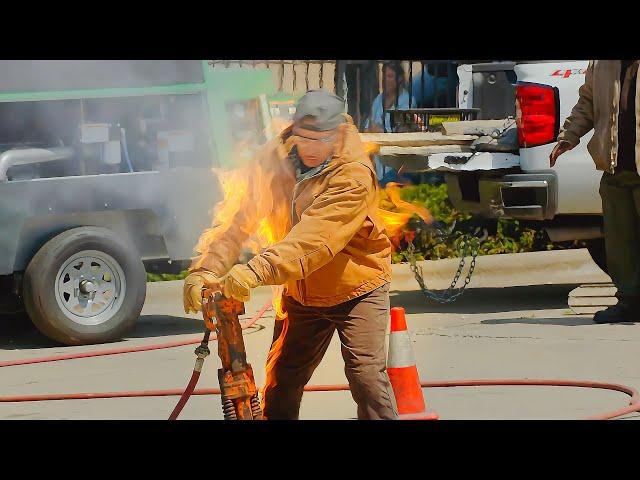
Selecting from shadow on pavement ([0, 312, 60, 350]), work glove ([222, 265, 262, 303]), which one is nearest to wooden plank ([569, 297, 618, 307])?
shadow on pavement ([0, 312, 60, 350])

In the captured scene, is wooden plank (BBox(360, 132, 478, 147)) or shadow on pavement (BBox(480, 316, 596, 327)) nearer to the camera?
shadow on pavement (BBox(480, 316, 596, 327))

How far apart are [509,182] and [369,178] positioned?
4265 mm

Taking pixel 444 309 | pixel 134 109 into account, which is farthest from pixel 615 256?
pixel 134 109

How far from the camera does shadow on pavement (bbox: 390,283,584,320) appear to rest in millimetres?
10172

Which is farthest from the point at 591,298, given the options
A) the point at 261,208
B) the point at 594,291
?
the point at 261,208

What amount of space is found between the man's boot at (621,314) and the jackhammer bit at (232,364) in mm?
4297

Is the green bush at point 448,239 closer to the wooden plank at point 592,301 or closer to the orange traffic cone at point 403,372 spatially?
the wooden plank at point 592,301

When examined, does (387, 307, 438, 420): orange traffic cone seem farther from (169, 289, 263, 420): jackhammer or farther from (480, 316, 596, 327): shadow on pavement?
(480, 316, 596, 327): shadow on pavement

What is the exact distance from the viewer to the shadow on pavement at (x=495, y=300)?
10.2m

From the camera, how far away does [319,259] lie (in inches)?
205

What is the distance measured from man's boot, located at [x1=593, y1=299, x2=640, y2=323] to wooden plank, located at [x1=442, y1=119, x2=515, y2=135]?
152 cm

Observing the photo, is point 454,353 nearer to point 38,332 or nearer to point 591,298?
point 591,298

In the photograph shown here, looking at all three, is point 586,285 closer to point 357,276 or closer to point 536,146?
A: point 536,146

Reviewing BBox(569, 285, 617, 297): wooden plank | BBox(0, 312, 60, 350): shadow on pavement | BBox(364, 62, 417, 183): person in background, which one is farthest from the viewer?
BBox(364, 62, 417, 183): person in background
